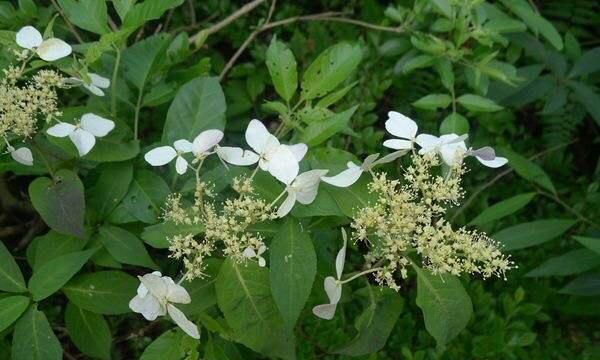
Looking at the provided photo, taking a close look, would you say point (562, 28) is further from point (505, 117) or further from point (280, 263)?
point (280, 263)

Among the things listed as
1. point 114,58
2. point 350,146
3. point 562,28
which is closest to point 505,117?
point 562,28

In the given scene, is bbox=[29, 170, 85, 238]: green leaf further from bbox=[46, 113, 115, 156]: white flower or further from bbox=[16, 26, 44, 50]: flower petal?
bbox=[16, 26, 44, 50]: flower petal

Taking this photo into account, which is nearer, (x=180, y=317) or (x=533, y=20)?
(x=180, y=317)

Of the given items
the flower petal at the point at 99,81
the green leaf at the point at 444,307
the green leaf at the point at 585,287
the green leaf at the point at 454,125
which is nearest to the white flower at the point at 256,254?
the green leaf at the point at 444,307

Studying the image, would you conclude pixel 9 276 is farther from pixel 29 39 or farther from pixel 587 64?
pixel 587 64

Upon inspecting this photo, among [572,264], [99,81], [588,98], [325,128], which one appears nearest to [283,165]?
[325,128]

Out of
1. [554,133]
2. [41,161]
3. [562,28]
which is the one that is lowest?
[554,133]

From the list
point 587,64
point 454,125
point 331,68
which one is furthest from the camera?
point 587,64
